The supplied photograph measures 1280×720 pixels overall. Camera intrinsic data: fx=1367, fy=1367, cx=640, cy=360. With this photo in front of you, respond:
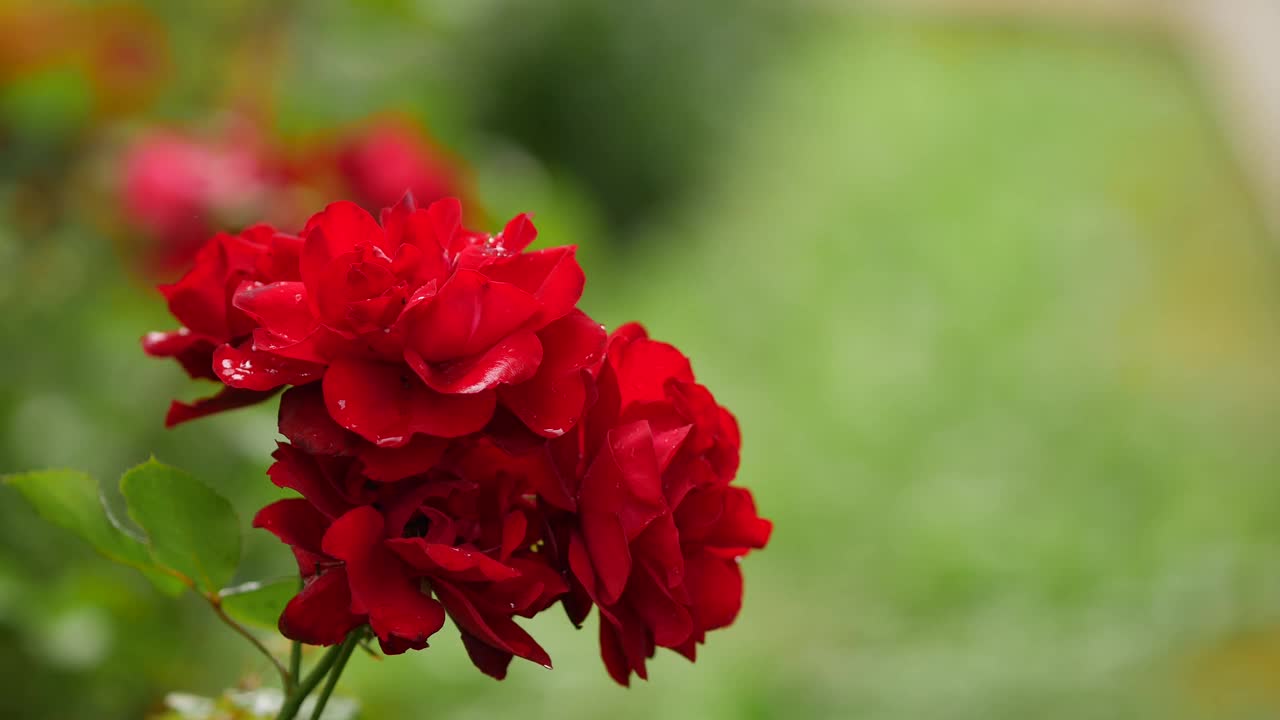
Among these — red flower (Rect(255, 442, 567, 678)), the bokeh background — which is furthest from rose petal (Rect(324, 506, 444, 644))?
the bokeh background

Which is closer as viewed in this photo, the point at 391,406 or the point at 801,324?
the point at 391,406

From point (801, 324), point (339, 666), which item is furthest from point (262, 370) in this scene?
point (801, 324)

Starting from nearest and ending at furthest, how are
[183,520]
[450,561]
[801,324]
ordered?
[450,561], [183,520], [801,324]

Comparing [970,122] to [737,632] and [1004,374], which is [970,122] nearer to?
[1004,374]

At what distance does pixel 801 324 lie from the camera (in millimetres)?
3564

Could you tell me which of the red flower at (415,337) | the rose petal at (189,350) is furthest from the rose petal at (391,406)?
the rose petal at (189,350)

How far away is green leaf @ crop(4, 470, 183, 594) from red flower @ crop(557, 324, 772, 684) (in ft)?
0.73

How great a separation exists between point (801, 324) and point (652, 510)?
3074 mm

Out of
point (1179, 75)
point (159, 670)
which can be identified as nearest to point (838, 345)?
point (159, 670)

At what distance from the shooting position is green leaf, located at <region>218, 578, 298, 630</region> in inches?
24.3

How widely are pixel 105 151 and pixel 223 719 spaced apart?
41.5 inches

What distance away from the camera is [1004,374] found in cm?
333

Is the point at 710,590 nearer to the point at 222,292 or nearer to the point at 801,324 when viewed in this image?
the point at 222,292

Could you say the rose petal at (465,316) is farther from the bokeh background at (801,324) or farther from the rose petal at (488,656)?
the bokeh background at (801,324)
